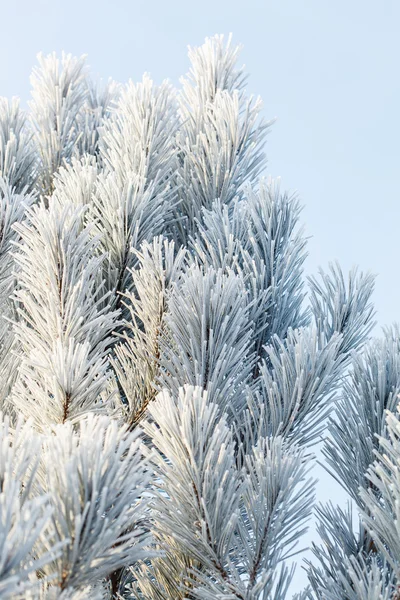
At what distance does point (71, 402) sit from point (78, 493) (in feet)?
1.18

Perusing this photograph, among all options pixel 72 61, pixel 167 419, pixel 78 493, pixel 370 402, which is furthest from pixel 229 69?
pixel 78 493

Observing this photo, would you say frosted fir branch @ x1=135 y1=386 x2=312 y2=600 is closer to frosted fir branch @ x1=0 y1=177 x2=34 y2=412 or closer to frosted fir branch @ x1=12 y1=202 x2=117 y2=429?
frosted fir branch @ x1=12 y1=202 x2=117 y2=429

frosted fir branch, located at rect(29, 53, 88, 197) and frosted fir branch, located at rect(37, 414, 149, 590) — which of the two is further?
frosted fir branch, located at rect(29, 53, 88, 197)

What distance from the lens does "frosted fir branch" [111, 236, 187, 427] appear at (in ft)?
4.07

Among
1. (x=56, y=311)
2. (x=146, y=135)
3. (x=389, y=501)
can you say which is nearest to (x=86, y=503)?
(x=389, y=501)

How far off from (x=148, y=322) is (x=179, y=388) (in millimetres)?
387

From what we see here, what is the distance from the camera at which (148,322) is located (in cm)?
128

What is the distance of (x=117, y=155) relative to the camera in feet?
5.40

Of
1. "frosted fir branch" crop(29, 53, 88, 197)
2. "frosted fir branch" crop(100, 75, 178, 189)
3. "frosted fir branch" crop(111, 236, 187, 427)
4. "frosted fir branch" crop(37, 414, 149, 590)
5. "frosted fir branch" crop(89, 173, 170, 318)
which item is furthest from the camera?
"frosted fir branch" crop(29, 53, 88, 197)

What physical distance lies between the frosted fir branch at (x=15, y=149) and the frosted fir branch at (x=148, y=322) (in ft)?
1.61

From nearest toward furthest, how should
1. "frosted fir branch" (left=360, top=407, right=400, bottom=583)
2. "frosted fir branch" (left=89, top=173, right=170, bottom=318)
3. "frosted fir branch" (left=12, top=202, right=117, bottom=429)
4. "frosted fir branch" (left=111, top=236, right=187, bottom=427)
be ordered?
1. "frosted fir branch" (left=360, top=407, right=400, bottom=583)
2. "frosted fir branch" (left=12, top=202, right=117, bottom=429)
3. "frosted fir branch" (left=111, top=236, right=187, bottom=427)
4. "frosted fir branch" (left=89, top=173, right=170, bottom=318)

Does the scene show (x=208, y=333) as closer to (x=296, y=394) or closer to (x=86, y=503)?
(x=296, y=394)

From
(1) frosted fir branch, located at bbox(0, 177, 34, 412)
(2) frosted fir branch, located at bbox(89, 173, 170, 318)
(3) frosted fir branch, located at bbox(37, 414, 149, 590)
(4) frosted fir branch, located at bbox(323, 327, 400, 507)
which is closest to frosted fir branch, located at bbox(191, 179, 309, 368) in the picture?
(2) frosted fir branch, located at bbox(89, 173, 170, 318)

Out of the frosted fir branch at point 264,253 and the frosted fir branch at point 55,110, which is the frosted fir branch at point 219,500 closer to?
the frosted fir branch at point 264,253
